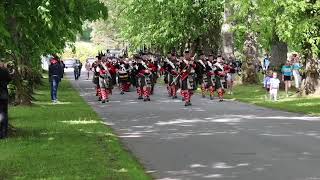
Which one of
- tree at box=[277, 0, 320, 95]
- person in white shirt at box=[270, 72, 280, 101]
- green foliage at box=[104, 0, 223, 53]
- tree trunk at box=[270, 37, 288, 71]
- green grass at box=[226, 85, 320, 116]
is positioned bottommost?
green grass at box=[226, 85, 320, 116]

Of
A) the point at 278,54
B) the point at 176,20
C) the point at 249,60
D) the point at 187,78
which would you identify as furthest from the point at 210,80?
the point at 176,20

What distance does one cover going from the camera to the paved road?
1018cm

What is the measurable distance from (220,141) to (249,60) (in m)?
24.2

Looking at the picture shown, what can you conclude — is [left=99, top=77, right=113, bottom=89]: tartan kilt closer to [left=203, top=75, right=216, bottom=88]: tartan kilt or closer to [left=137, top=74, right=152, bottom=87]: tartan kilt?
[left=137, top=74, right=152, bottom=87]: tartan kilt

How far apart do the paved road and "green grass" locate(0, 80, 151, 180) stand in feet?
1.44

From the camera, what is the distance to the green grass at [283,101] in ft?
70.7

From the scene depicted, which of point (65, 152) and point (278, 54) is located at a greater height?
point (278, 54)

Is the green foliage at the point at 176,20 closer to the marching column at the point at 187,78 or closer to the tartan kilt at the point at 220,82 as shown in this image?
the tartan kilt at the point at 220,82

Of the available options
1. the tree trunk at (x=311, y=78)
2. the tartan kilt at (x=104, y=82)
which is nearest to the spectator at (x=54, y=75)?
the tartan kilt at (x=104, y=82)

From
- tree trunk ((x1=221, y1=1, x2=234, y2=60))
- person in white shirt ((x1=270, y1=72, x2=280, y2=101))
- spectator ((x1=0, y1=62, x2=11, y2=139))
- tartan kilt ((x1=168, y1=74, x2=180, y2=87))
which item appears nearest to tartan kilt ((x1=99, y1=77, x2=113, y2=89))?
tartan kilt ((x1=168, y1=74, x2=180, y2=87))

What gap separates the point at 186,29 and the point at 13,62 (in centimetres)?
2373

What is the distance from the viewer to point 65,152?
11906 millimetres

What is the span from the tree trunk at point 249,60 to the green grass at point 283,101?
144 inches

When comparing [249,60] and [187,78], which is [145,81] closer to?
[187,78]
